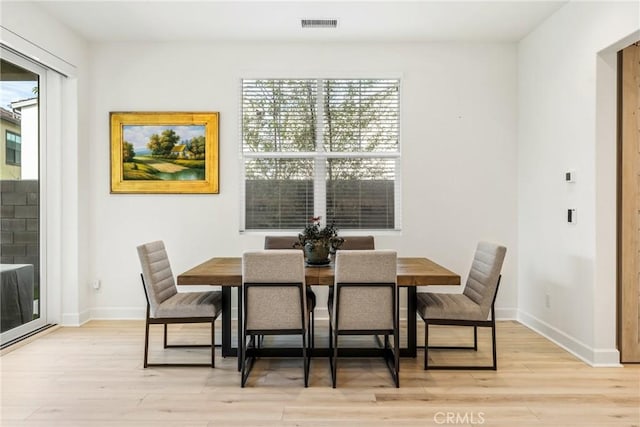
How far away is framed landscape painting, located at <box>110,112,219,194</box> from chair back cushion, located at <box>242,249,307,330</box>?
1.88 meters

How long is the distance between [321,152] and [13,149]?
→ 8.92ft

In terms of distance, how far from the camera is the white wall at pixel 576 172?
10.1 feet

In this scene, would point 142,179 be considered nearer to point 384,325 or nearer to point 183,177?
point 183,177

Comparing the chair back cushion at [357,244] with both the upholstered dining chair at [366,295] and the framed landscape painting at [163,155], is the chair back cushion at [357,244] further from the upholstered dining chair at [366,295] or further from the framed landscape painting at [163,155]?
the framed landscape painting at [163,155]

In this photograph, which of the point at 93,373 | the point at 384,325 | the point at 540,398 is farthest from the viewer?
the point at 93,373

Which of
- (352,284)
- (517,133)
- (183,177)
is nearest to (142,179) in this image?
(183,177)

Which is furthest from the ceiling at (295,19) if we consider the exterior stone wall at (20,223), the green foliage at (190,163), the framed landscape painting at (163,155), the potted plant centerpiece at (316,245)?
the potted plant centerpiece at (316,245)

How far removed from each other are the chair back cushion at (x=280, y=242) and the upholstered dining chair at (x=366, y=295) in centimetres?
125

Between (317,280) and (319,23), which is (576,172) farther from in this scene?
(319,23)

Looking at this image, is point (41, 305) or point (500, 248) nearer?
point (500, 248)

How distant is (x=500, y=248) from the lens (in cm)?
295

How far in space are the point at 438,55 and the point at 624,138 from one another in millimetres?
1932

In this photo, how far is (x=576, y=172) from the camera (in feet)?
10.9

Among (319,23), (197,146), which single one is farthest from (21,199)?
(319,23)
